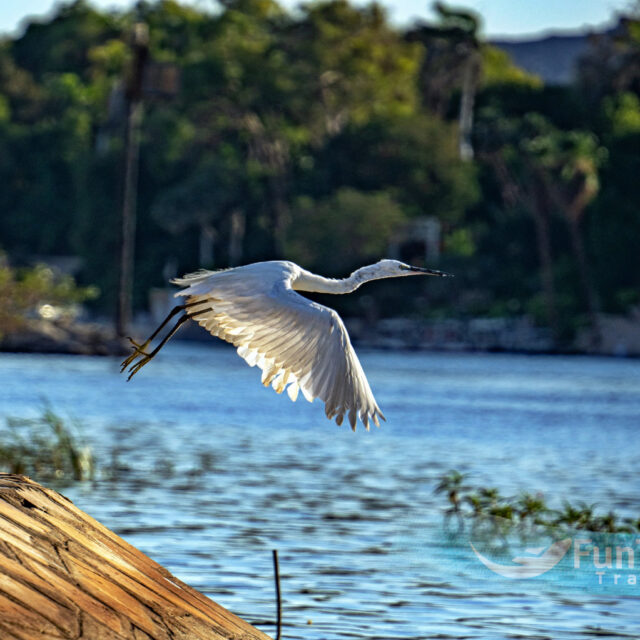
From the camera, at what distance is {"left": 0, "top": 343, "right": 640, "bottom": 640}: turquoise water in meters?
14.0

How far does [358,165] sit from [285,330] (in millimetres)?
87245

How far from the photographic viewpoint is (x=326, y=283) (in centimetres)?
1067

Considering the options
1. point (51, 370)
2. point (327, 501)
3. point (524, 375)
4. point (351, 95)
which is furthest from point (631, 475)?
point (351, 95)

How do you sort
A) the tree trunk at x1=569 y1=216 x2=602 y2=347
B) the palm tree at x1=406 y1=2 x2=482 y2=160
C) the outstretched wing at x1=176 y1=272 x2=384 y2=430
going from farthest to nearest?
the palm tree at x1=406 y1=2 x2=482 y2=160
the tree trunk at x1=569 y1=216 x2=602 y2=347
the outstretched wing at x1=176 y1=272 x2=384 y2=430

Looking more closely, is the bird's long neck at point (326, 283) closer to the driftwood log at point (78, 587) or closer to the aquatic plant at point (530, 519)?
the driftwood log at point (78, 587)

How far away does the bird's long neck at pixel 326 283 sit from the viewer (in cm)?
1055

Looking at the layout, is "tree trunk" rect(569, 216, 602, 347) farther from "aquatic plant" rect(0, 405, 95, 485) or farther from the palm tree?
"aquatic plant" rect(0, 405, 95, 485)

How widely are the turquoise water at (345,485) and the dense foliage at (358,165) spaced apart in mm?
29860

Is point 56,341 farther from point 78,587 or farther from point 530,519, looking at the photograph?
point 78,587

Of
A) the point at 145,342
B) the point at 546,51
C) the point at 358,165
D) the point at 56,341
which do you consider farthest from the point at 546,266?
the point at 546,51

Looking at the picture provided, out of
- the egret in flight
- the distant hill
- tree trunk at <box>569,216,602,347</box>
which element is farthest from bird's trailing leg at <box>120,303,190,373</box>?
the distant hill

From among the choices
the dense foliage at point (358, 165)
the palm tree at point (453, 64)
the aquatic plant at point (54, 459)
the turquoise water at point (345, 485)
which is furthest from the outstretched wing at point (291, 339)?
the palm tree at point (453, 64)

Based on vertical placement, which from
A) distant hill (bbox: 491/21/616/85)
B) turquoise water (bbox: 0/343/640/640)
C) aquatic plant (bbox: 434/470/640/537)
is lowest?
turquoise water (bbox: 0/343/640/640)

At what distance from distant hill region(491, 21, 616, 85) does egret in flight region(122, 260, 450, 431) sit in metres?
159
